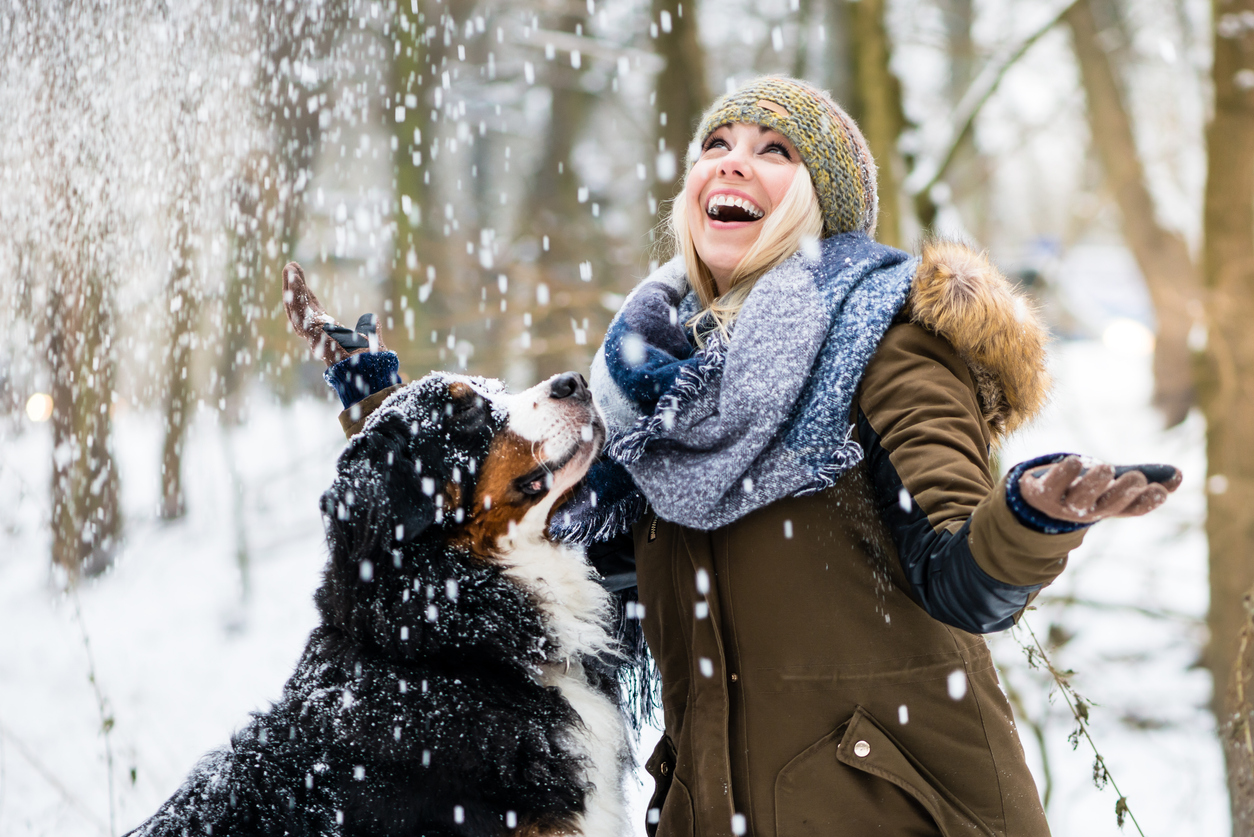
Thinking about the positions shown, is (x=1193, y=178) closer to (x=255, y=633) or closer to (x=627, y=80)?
(x=627, y=80)

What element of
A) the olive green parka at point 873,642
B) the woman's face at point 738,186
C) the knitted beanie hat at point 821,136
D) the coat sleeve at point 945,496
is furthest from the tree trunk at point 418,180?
the coat sleeve at point 945,496

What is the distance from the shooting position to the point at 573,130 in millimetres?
12711

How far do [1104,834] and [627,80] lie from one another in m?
8.17

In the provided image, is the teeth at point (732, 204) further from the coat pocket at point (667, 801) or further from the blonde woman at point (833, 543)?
the coat pocket at point (667, 801)

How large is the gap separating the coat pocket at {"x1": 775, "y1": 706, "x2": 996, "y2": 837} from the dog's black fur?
27.9 inches

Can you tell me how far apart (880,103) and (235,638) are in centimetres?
737

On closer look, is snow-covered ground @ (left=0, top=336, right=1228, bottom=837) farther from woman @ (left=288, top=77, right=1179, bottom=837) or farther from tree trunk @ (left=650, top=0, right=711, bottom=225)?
tree trunk @ (left=650, top=0, right=711, bottom=225)

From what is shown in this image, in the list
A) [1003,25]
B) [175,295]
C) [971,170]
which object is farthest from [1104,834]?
[971,170]

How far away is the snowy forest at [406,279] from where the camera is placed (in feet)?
17.3

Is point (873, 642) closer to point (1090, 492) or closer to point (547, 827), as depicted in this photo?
point (1090, 492)

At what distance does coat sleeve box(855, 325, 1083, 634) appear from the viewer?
1.50 meters

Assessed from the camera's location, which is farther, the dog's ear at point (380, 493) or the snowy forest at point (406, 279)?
the snowy forest at point (406, 279)

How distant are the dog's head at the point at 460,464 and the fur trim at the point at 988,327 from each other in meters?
1.00

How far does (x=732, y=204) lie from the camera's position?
2482 millimetres
